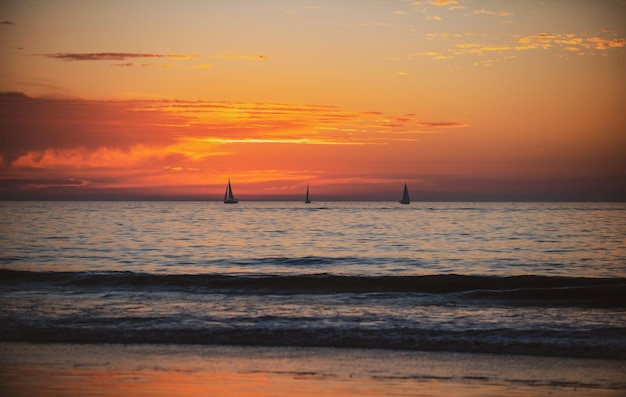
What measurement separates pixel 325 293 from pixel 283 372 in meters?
10.4

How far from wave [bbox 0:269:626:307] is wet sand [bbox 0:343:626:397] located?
8.71 metres

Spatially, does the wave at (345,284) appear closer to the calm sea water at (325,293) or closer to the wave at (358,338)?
the calm sea water at (325,293)

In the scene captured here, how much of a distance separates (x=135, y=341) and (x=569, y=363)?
26.0 feet

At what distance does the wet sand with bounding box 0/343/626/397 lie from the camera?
359 inches

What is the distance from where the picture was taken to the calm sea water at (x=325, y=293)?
1297 centimetres

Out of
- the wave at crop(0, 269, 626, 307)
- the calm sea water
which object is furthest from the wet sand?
the wave at crop(0, 269, 626, 307)

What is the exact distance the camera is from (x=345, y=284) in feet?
72.9

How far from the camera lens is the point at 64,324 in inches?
555

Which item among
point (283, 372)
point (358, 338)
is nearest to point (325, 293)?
point (358, 338)

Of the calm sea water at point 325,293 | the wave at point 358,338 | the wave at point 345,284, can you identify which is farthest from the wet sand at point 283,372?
the wave at point 345,284

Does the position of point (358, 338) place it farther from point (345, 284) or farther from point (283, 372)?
point (345, 284)

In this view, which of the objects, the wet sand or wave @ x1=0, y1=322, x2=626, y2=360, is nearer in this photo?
the wet sand

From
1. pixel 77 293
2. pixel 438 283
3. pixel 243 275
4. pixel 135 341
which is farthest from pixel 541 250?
pixel 135 341

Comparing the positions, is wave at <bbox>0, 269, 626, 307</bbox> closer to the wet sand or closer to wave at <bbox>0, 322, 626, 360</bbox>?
wave at <bbox>0, 322, 626, 360</bbox>
